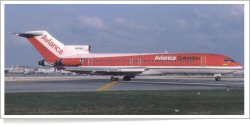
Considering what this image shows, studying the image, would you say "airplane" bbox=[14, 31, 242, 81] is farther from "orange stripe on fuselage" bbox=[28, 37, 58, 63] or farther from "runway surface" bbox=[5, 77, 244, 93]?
"runway surface" bbox=[5, 77, 244, 93]

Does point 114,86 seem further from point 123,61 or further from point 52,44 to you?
point 52,44

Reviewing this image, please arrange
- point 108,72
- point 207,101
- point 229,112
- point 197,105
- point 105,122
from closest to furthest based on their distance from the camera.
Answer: point 105,122 → point 229,112 → point 197,105 → point 207,101 → point 108,72

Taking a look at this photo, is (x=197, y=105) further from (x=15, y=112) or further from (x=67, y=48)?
(x=67, y=48)

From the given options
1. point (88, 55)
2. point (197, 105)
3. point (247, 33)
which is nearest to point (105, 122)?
point (197, 105)

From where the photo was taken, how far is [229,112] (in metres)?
17.0

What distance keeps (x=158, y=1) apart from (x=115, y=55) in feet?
107

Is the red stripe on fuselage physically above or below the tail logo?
below

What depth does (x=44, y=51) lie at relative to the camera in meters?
49.8

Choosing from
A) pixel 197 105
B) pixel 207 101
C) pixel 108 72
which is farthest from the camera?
pixel 108 72

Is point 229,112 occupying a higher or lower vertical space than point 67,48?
lower

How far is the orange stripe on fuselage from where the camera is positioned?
49.2 metres

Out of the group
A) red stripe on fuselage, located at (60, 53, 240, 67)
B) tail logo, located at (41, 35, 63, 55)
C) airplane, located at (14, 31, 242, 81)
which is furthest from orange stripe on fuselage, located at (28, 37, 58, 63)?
red stripe on fuselage, located at (60, 53, 240, 67)

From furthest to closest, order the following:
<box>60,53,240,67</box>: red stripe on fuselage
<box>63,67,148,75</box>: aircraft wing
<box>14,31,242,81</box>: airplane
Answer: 1. <box>63,67,148,75</box>: aircraft wing
2. <box>14,31,242,81</box>: airplane
3. <box>60,53,240,67</box>: red stripe on fuselage

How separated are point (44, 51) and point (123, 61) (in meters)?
8.93
